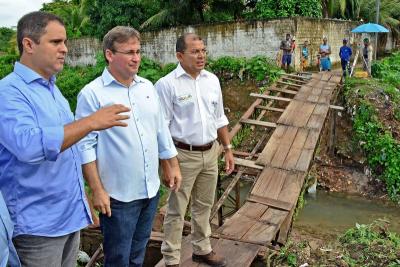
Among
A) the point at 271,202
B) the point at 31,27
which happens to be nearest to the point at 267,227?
the point at 271,202

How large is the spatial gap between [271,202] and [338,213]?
5.17 meters

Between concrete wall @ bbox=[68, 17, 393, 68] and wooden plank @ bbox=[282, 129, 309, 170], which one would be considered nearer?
wooden plank @ bbox=[282, 129, 309, 170]

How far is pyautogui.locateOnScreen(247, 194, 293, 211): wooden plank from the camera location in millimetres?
4712

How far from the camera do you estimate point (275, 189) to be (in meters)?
5.15

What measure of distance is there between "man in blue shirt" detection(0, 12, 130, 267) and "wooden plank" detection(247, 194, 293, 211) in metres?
3.02

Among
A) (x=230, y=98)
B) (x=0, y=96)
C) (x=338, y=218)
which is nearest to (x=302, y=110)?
(x=338, y=218)

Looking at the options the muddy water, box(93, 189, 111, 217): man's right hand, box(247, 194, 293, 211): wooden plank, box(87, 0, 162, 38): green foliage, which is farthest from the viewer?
box(87, 0, 162, 38): green foliage

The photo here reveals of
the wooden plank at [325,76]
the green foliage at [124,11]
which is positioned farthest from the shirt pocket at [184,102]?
the green foliage at [124,11]

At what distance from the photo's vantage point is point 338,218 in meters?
9.13

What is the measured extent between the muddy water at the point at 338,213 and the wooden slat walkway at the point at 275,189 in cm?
246

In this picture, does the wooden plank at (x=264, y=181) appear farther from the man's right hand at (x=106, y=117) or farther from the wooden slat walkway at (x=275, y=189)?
the man's right hand at (x=106, y=117)

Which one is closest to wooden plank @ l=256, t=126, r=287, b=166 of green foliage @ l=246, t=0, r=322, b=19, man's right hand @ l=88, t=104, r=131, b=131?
man's right hand @ l=88, t=104, r=131, b=131

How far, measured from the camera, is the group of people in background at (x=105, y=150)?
75.3 inches

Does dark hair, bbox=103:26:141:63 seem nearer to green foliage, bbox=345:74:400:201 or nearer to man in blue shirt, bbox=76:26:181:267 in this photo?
man in blue shirt, bbox=76:26:181:267
